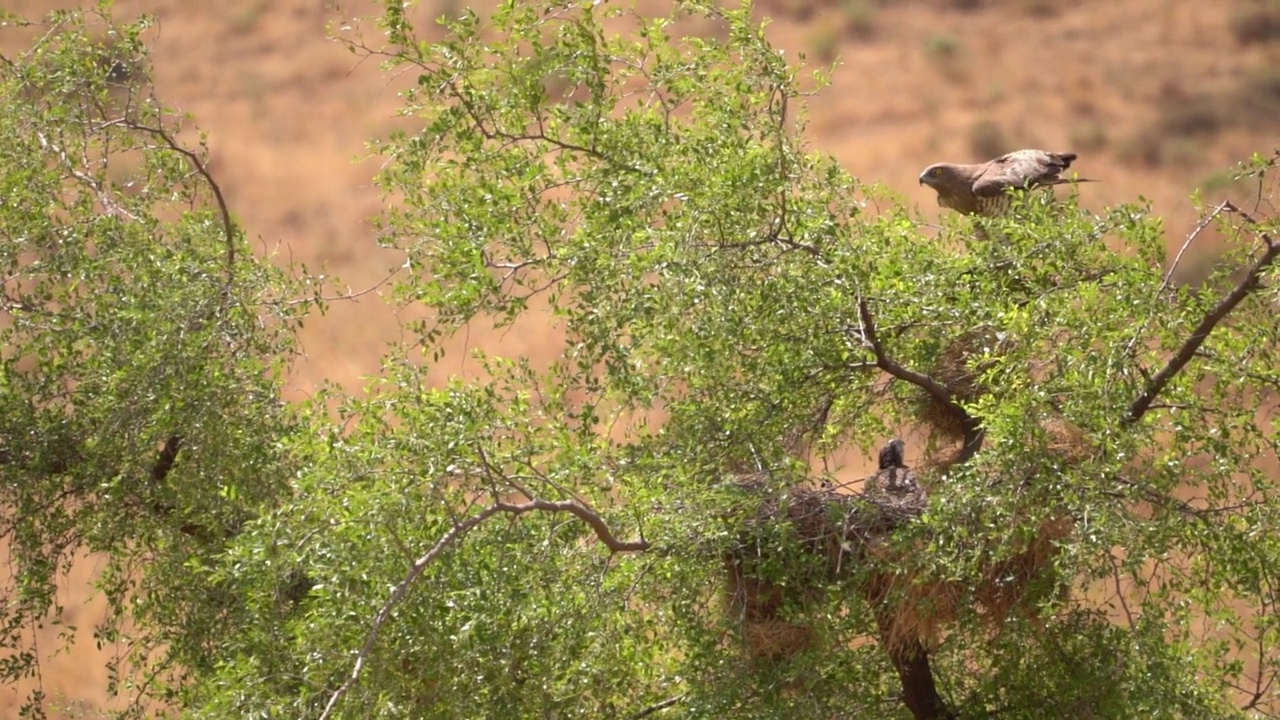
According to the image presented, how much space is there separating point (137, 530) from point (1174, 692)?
3.66m

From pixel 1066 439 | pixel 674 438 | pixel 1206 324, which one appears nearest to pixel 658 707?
pixel 674 438

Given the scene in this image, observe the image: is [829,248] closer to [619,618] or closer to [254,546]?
[619,618]

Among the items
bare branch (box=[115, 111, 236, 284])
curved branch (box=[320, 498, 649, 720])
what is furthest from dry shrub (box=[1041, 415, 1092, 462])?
bare branch (box=[115, 111, 236, 284])

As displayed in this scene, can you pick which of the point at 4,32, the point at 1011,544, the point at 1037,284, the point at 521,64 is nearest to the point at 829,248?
the point at 1037,284

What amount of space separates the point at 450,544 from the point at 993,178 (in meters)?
2.33

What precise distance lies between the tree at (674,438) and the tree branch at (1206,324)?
0.01 metres

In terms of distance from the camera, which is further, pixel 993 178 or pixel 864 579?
pixel 993 178

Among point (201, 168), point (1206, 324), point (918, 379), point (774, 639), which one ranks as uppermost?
point (201, 168)

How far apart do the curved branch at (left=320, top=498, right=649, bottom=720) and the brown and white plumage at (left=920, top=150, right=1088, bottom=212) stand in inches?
70.8

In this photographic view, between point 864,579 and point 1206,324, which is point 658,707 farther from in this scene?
point 1206,324

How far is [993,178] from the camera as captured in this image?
5117 millimetres

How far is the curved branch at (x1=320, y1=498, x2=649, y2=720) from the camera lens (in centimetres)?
345

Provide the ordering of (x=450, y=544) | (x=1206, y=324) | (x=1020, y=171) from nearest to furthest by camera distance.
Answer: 1. (x=450, y=544)
2. (x=1206, y=324)
3. (x=1020, y=171)

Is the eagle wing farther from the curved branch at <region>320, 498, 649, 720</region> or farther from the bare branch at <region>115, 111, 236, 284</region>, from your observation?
the bare branch at <region>115, 111, 236, 284</region>
